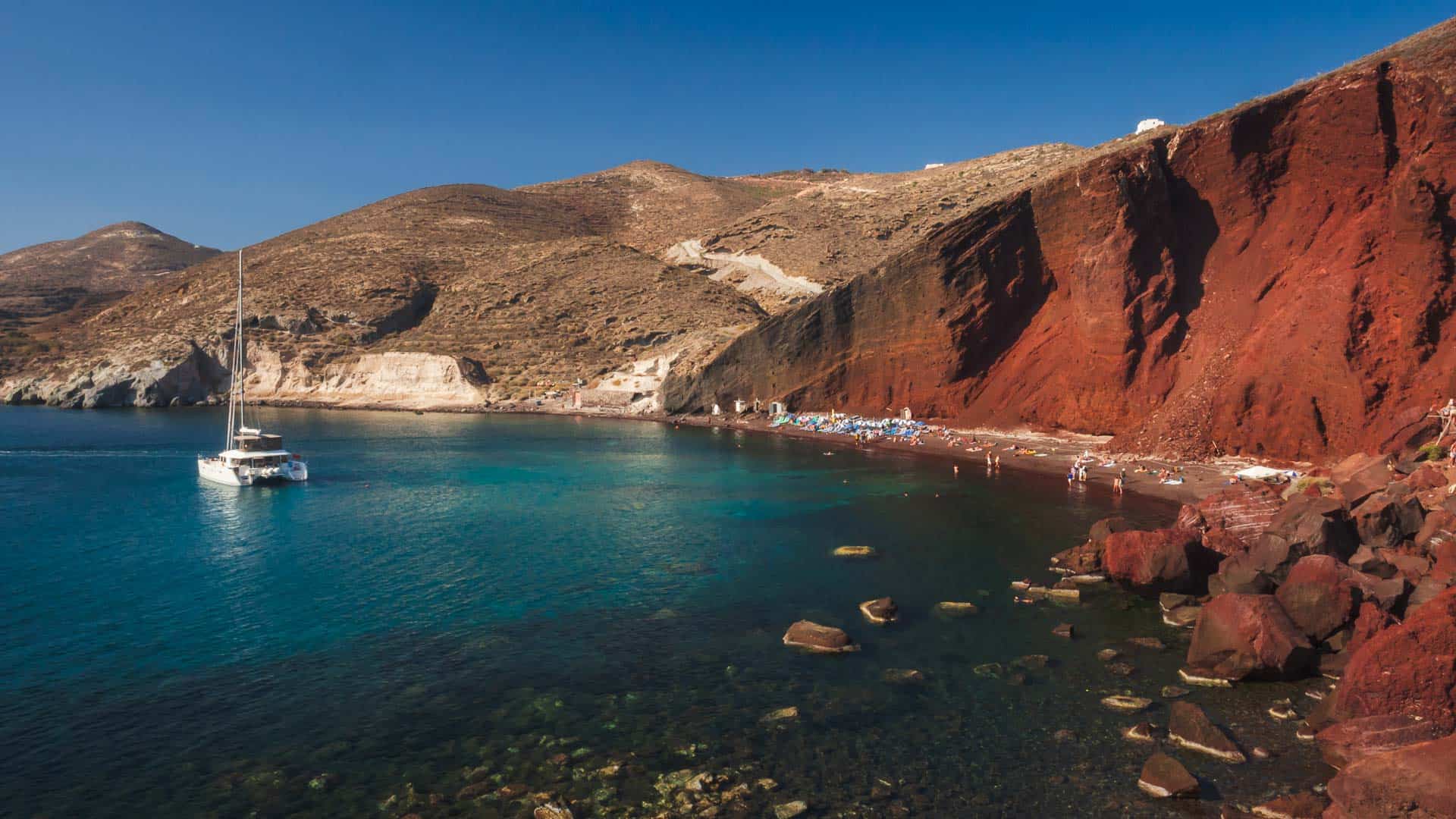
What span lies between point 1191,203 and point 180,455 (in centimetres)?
7068

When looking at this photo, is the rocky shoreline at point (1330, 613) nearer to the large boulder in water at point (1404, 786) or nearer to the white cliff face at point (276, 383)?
the large boulder in water at point (1404, 786)

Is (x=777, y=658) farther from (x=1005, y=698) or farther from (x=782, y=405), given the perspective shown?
(x=782, y=405)

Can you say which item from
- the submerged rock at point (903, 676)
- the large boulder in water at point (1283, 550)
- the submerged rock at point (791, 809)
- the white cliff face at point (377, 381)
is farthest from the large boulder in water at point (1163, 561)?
the white cliff face at point (377, 381)

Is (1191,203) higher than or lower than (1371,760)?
higher

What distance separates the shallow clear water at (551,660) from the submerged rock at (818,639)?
48 centimetres

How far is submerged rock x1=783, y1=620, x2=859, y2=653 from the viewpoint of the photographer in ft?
65.6

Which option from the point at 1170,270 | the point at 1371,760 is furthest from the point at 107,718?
the point at 1170,270

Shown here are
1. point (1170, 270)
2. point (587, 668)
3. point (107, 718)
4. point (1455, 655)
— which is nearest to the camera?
point (1455, 655)

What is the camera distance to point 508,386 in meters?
106

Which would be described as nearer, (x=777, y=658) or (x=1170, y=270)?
(x=777, y=658)

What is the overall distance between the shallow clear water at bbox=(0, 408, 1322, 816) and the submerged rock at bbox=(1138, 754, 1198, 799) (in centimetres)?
38

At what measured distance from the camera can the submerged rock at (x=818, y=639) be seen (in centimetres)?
2000

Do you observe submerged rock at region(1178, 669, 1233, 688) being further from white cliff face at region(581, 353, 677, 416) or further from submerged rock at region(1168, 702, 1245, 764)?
white cliff face at region(581, 353, 677, 416)

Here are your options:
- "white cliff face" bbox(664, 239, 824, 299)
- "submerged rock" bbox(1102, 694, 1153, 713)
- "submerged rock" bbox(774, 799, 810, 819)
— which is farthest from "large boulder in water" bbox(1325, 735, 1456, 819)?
"white cliff face" bbox(664, 239, 824, 299)
